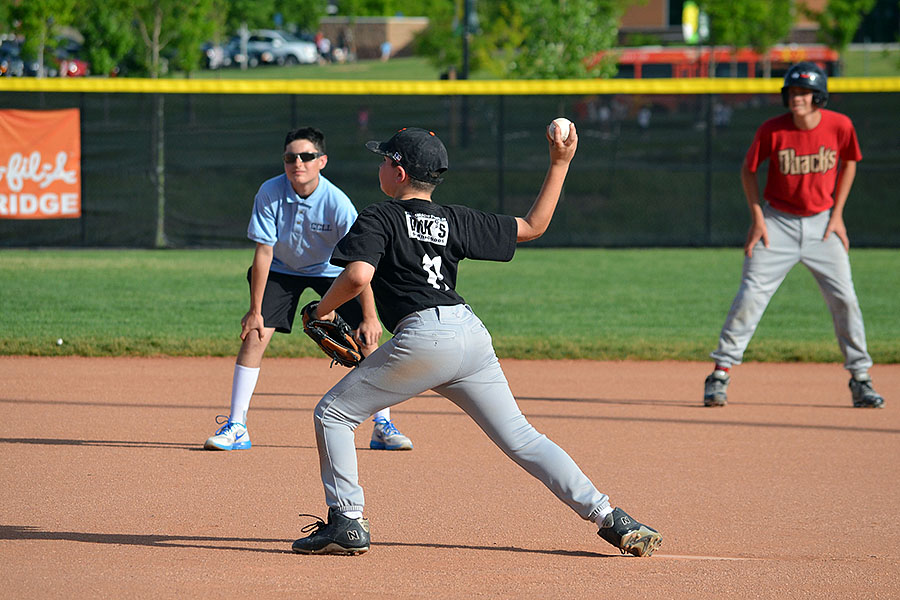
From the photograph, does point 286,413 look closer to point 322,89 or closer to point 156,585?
point 156,585

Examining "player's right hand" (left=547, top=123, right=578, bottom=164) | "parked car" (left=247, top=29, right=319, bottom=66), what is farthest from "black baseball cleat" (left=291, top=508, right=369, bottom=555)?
"parked car" (left=247, top=29, right=319, bottom=66)

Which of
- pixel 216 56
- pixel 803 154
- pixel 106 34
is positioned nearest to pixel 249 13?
pixel 216 56

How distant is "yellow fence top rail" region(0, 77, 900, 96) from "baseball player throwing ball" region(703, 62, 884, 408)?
8.70 meters

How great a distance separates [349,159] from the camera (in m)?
16.1

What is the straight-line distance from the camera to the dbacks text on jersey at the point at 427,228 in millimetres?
4164

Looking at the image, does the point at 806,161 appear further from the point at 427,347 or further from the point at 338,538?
the point at 338,538

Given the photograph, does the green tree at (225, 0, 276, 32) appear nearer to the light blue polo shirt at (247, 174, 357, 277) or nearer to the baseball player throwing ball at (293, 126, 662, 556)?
the light blue polo shirt at (247, 174, 357, 277)

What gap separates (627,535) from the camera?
4.27 m

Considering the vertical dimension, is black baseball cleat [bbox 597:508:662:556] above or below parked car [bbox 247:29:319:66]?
below

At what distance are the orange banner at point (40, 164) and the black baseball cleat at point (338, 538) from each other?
12.1 m

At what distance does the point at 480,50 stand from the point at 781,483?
3340cm

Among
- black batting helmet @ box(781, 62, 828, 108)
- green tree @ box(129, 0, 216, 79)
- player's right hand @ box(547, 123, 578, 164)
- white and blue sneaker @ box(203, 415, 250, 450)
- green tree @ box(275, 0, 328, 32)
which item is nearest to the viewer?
player's right hand @ box(547, 123, 578, 164)

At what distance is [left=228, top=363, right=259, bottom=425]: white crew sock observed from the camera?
6.22m

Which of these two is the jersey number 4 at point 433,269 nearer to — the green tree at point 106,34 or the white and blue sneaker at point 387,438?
the white and blue sneaker at point 387,438
